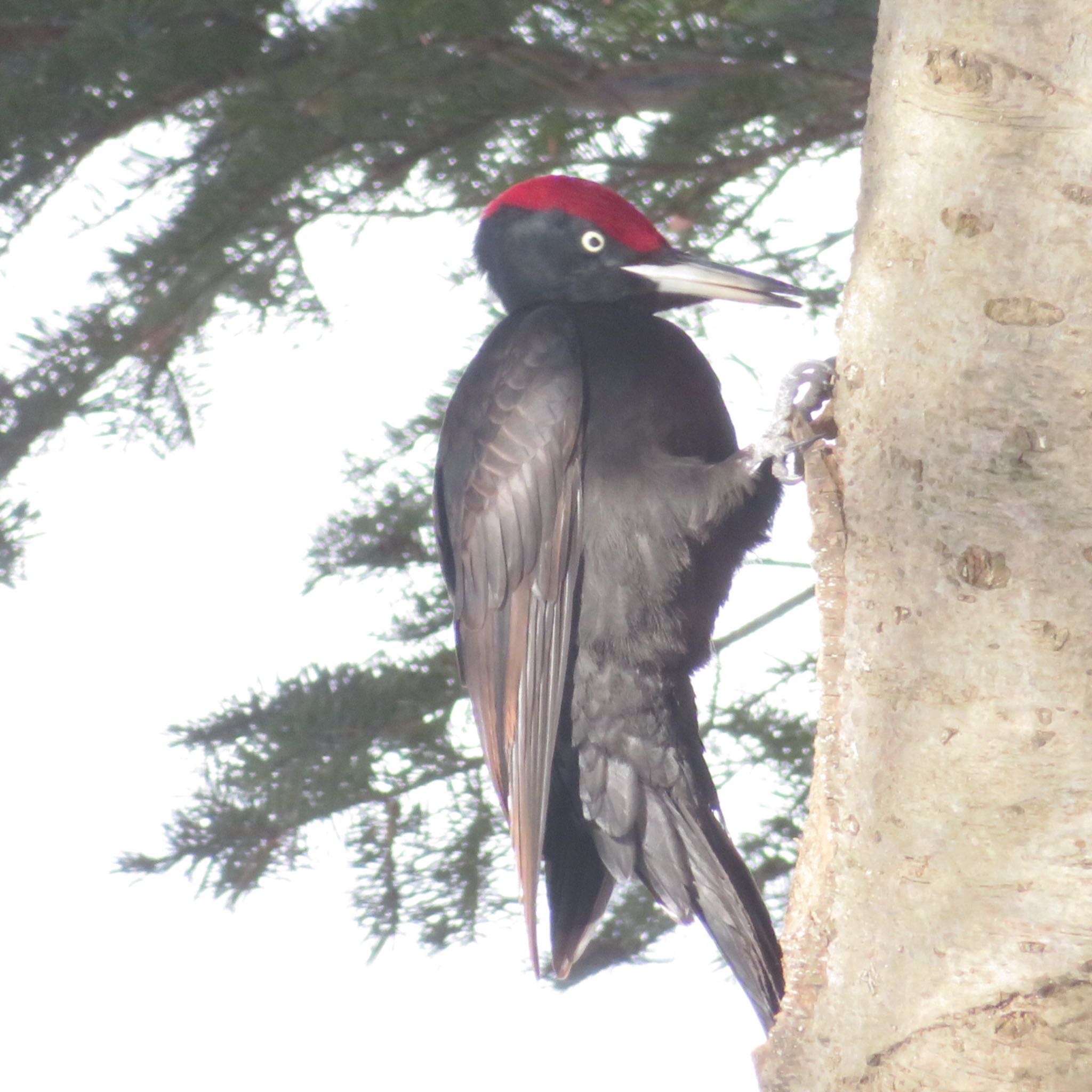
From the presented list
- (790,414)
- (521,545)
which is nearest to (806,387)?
(790,414)

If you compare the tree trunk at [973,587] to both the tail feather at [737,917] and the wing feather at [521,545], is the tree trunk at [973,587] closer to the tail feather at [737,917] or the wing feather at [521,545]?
the tail feather at [737,917]

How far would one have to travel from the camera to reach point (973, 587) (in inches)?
43.2

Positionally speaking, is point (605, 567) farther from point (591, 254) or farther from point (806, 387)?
point (591, 254)

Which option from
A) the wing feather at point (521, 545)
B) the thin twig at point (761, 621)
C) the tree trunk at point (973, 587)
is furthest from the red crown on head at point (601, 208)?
the tree trunk at point (973, 587)

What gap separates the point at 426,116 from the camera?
76.0 inches

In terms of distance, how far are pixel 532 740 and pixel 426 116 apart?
3.22 ft

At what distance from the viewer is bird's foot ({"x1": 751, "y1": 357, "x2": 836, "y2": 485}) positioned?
1.61 m

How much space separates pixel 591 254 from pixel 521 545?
53 centimetres

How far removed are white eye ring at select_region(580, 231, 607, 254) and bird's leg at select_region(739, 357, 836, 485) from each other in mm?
513

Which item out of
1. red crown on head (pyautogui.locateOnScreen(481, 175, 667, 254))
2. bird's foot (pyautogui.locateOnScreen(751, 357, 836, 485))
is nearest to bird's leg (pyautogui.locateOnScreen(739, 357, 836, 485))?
bird's foot (pyautogui.locateOnScreen(751, 357, 836, 485))

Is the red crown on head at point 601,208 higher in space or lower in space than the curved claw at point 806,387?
higher

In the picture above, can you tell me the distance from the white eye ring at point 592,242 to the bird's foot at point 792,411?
1.76 ft

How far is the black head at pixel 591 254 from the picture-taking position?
2.00 meters

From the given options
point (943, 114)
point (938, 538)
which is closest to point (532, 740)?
point (938, 538)
